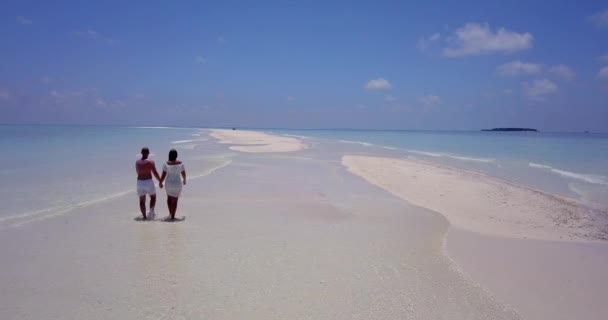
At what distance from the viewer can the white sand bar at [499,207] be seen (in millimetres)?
8992

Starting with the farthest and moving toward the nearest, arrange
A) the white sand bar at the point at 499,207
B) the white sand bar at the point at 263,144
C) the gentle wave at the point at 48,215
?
the white sand bar at the point at 263,144, the white sand bar at the point at 499,207, the gentle wave at the point at 48,215

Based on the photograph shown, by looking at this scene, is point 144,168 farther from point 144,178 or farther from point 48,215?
point 48,215

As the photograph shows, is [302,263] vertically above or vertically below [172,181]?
below

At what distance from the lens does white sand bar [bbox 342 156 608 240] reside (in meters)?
8.99

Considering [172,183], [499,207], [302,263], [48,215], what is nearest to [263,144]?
[499,207]

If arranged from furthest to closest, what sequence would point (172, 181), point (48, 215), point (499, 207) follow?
point (499, 207)
point (48, 215)
point (172, 181)

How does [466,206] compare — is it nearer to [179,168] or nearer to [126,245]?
[179,168]

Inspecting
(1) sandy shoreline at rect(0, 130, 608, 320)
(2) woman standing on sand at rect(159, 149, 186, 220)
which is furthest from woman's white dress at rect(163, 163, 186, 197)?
(1) sandy shoreline at rect(0, 130, 608, 320)

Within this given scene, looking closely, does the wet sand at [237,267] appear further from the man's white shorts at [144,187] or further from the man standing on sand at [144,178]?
the man's white shorts at [144,187]

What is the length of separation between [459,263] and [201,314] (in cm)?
412

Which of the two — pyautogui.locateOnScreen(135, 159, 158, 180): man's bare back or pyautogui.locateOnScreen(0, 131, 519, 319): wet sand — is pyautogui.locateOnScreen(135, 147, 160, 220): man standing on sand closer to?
pyautogui.locateOnScreen(135, 159, 158, 180): man's bare back

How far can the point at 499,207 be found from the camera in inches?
454

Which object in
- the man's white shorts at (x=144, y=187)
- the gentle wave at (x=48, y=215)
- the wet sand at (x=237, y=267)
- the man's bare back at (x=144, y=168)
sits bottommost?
the gentle wave at (x=48, y=215)

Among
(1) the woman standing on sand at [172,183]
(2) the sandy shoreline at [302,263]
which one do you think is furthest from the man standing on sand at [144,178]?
(2) the sandy shoreline at [302,263]
